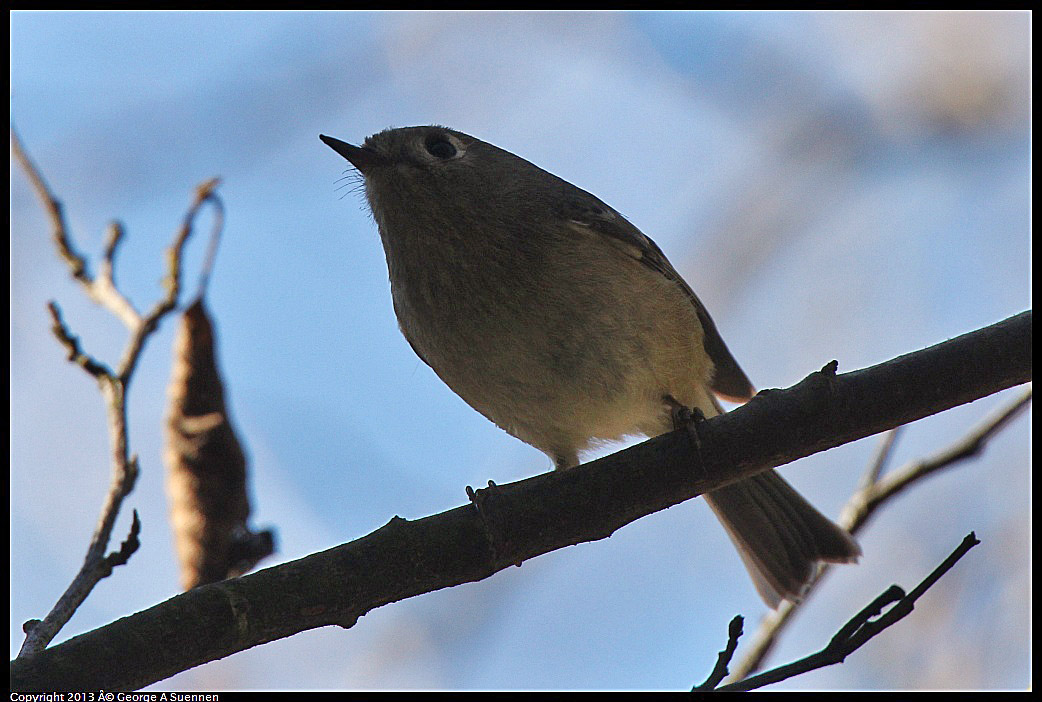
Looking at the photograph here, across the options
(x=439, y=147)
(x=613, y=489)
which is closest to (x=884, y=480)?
(x=613, y=489)

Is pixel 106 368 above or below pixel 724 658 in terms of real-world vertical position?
above

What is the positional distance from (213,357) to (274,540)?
0.65 meters

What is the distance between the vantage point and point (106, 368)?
2518 millimetres

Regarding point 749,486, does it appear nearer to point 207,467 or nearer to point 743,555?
point 743,555

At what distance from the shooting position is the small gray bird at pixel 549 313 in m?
3.06

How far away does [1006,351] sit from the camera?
7.86 feet

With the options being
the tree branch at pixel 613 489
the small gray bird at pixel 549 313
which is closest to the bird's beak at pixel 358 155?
the small gray bird at pixel 549 313

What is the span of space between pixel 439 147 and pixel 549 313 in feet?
3.14

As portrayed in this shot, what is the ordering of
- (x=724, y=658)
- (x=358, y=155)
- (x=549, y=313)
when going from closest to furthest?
1. (x=724, y=658)
2. (x=549, y=313)
3. (x=358, y=155)

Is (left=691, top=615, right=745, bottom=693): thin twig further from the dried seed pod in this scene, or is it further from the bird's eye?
the bird's eye

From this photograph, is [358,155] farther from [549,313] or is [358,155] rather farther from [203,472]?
[203,472]

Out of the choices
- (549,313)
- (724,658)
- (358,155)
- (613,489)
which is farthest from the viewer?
(358,155)

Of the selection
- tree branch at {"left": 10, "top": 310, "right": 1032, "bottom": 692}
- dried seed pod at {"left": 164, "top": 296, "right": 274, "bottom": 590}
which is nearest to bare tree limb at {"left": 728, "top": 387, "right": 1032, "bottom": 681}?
tree branch at {"left": 10, "top": 310, "right": 1032, "bottom": 692}

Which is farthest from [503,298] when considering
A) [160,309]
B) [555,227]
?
[160,309]
